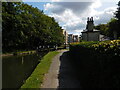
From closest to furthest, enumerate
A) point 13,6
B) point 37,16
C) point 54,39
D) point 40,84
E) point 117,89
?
point 117,89
point 40,84
point 13,6
point 37,16
point 54,39

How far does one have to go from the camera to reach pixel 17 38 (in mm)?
42188

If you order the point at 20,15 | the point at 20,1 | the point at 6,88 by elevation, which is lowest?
the point at 6,88

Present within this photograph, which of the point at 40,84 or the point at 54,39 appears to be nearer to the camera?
the point at 40,84

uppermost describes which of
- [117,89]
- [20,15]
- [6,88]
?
[20,15]

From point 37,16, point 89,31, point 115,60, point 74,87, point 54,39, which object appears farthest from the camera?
point 54,39

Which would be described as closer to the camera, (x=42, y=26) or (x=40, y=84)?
(x=40, y=84)

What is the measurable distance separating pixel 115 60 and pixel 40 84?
7.10 metres

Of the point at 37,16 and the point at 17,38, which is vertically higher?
the point at 37,16

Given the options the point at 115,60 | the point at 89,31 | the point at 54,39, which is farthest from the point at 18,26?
the point at 115,60

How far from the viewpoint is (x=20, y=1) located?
148 ft

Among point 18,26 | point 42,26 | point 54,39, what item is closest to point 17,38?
point 18,26

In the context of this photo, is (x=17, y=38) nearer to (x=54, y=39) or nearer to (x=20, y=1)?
(x=20, y=1)

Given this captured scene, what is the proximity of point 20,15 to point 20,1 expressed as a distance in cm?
350

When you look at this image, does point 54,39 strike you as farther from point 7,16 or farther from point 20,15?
point 7,16
